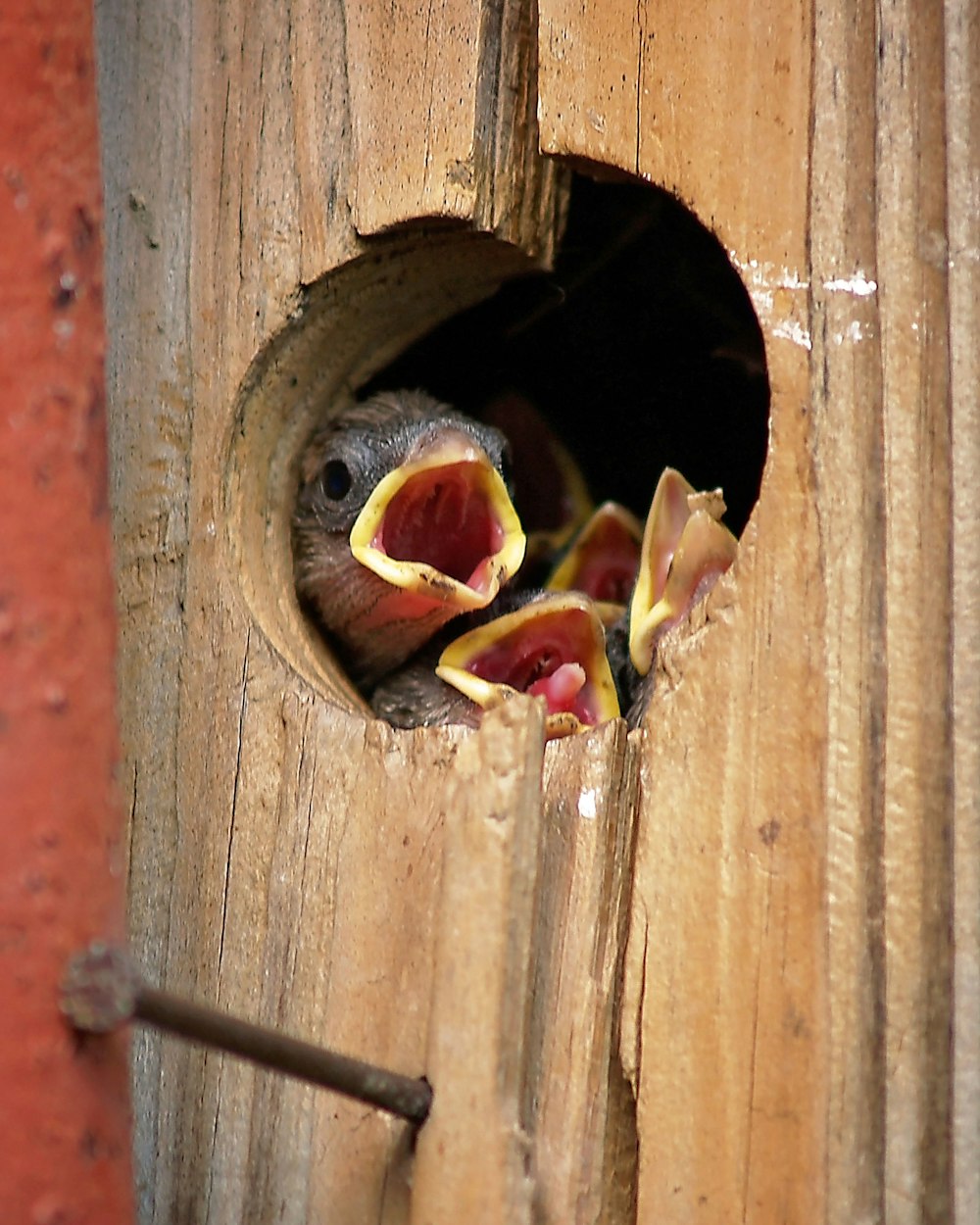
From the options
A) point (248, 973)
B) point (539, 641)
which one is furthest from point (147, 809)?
point (539, 641)

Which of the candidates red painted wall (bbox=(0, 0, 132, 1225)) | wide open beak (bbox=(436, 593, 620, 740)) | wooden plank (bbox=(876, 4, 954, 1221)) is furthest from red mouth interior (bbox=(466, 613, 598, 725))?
red painted wall (bbox=(0, 0, 132, 1225))

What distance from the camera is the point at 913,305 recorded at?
3.91 ft

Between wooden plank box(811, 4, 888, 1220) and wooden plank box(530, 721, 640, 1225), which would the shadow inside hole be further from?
wooden plank box(530, 721, 640, 1225)

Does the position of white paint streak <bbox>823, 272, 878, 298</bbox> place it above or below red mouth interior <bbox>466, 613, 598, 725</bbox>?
above

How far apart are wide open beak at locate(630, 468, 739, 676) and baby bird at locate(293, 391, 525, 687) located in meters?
0.16


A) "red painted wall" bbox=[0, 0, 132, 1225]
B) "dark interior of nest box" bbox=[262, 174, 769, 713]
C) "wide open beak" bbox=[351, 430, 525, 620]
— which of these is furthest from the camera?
"wide open beak" bbox=[351, 430, 525, 620]

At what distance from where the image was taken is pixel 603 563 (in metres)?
1.99

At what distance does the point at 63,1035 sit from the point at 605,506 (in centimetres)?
115

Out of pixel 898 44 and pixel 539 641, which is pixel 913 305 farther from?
pixel 539 641

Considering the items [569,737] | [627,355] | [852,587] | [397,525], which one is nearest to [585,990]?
[569,737]

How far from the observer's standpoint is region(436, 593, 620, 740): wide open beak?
5.36 ft

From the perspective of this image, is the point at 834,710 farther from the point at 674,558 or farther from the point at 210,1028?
the point at 210,1028

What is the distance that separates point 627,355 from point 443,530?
416 millimetres

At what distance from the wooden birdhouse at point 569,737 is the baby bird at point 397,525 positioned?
0.61 feet
